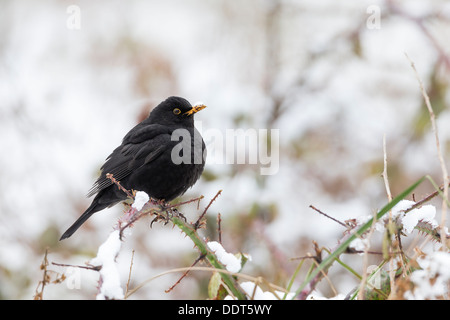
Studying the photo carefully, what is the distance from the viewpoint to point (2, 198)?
5766 millimetres

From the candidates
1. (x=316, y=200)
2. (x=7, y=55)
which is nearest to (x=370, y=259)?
(x=316, y=200)

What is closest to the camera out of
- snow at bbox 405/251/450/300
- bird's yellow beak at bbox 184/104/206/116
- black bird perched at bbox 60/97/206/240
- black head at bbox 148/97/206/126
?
snow at bbox 405/251/450/300

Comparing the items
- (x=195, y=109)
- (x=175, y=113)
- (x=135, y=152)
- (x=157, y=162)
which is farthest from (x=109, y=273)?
(x=175, y=113)

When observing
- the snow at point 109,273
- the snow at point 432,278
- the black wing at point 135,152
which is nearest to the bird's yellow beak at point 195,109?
the black wing at point 135,152

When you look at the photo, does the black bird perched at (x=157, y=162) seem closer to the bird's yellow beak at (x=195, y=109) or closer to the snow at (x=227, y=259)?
the bird's yellow beak at (x=195, y=109)

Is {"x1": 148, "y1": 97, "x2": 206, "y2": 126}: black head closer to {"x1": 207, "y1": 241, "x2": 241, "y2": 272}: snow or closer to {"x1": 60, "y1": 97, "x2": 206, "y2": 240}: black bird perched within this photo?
{"x1": 60, "y1": 97, "x2": 206, "y2": 240}: black bird perched

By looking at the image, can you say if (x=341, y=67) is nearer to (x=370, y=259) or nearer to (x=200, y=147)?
(x=370, y=259)

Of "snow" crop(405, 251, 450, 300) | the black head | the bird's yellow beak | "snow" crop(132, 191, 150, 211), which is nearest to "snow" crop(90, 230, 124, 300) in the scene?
"snow" crop(132, 191, 150, 211)

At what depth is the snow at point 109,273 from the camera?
3.74 feet

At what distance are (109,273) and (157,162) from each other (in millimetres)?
2157

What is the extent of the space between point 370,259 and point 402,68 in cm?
241

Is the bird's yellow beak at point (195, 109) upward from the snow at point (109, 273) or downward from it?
upward

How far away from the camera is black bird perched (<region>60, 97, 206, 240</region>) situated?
3.24 m

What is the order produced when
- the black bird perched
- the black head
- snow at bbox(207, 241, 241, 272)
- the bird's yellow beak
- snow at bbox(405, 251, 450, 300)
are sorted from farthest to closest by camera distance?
the black head → the bird's yellow beak → the black bird perched → snow at bbox(207, 241, 241, 272) → snow at bbox(405, 251, 450, 300)
